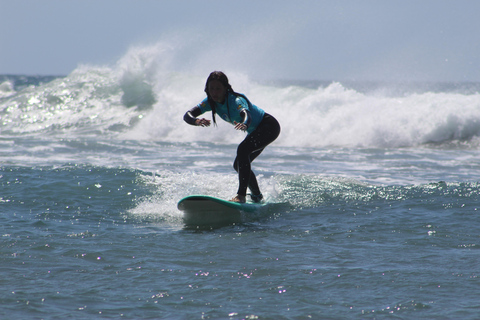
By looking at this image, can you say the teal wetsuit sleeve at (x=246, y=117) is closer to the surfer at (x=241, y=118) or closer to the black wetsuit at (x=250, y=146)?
the surfer at (x=241, y=118)

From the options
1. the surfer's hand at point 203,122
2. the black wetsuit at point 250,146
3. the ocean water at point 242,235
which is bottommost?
the ocean water at point 242,235

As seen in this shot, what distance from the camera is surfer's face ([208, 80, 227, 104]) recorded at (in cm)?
547

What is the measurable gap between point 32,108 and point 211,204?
1707cm

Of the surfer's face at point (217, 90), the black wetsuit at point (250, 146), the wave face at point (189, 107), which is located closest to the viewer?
the surfer's face at point (217, 90)

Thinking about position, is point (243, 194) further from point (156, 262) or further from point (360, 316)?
point (360, 316)

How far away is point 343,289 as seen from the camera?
3.59m

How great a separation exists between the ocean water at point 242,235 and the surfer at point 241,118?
20.3 inches

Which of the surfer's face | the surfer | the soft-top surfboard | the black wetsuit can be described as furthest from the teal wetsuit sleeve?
the soft-top surfboard

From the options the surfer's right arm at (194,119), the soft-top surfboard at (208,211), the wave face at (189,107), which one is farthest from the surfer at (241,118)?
the wave face at (189,107)

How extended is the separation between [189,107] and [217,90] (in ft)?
44.3

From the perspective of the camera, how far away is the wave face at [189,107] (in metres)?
14.6

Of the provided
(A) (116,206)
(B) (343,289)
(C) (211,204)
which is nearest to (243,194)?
(C) (211,204)

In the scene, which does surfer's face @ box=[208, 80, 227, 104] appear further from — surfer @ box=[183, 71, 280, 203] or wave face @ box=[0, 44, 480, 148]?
wave face @ box=[0, 44, 480, 148]

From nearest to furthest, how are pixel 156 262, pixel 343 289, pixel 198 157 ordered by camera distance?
pixel 343 289
pixel 156 262
pixel 198 157
